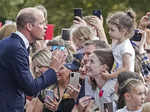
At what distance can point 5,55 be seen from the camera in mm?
7629

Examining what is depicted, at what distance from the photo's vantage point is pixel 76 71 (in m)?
8.71

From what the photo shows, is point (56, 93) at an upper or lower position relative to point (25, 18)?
lower

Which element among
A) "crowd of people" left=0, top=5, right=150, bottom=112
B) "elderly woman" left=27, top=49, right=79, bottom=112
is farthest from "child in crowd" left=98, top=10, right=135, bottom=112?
"elderly woman" left=27, top=49, right=79, bottom=112

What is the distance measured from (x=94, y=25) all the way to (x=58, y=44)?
0.80 m

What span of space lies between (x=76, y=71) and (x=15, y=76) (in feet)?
4.20

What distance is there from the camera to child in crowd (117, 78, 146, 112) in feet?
24.2

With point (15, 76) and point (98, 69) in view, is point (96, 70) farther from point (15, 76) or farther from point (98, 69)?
point (15, 76)

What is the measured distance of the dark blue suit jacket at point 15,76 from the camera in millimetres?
7586

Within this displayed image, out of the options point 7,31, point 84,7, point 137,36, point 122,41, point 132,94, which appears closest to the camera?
point 132,94

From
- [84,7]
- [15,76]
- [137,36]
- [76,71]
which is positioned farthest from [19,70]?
[84,7]

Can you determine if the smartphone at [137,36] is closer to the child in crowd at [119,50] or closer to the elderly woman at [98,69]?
the child in crowd at [119,50]

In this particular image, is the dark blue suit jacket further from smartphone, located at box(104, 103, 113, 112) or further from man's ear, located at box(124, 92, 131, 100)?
man's ear, located at box(124, 92, 131, 100)

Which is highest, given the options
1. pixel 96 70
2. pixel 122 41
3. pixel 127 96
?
pixel 122 41

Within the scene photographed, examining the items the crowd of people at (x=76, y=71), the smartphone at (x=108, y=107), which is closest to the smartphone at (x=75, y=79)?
the crowd of people at (x=76, y=71)
